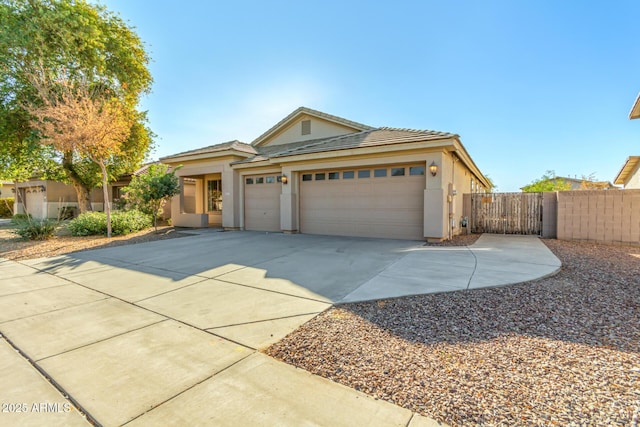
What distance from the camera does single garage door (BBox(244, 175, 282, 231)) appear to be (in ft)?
42.5

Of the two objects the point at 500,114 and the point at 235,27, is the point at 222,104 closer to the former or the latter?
the point at 235,27

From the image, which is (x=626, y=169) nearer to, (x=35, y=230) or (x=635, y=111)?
(x=635, y=111)

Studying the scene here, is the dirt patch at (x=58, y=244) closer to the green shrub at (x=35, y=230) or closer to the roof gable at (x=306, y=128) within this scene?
the green shrub at (x=35, y=230)

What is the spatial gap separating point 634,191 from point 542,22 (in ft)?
20.2

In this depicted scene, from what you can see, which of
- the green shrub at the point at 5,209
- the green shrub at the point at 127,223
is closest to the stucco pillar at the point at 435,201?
the green shrub at the point at 127,223

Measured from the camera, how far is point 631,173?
58.0ft

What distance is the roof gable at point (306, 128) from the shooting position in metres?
13.8

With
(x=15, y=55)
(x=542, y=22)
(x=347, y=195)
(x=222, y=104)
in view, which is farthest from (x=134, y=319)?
(x=15, y=55)

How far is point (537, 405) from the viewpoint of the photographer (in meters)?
2.03

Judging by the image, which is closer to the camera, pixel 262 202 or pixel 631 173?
pixel 262 202

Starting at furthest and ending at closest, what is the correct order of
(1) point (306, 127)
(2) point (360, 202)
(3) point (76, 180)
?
(3) point (76, 180), (1) point (306, 127), (2) point (360, 202)

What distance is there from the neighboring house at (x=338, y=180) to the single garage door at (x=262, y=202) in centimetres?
5

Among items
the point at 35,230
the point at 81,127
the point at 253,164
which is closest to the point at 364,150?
the point at 253,164

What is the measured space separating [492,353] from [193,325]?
3245mm
